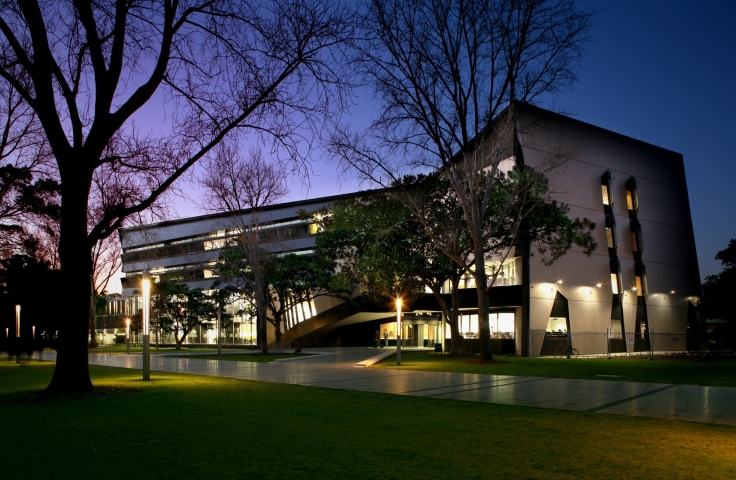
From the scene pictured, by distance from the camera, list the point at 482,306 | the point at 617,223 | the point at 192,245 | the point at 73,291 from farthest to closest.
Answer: the point at 192,245 < the point at 617,223 < the point at 482,306 < the point at 73,291

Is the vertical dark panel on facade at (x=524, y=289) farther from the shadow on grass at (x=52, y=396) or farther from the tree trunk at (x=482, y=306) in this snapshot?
the shadow on grass at (x=52, y=396)

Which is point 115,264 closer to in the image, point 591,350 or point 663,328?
point 591,350

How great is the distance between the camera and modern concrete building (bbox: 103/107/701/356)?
139 feet

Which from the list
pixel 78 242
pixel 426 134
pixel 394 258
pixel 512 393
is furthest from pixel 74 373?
pixel 394 258

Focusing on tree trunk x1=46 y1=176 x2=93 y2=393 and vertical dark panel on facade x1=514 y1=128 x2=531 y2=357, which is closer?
tree trunk x1=46 y1=176 x2=93 y2=393

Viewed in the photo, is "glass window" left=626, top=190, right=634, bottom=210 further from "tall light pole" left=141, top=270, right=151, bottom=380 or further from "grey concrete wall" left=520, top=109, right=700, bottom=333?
"tall light pole" left=141, top=270, right=151, bottom=380

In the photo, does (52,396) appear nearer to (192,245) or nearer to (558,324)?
(558,324)

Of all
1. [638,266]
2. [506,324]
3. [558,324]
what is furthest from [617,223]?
[506,324]

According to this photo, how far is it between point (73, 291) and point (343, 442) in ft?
29.7

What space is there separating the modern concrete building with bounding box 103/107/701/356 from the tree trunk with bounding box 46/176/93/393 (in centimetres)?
2301

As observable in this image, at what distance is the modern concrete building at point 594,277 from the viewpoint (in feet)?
139

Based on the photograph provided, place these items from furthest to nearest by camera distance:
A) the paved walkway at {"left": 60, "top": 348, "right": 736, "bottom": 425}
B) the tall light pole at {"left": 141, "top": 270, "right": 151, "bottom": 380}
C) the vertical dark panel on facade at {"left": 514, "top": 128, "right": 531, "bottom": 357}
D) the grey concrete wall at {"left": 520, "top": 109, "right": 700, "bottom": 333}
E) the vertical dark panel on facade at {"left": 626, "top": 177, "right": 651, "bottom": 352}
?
the vertical dark panel on facade at {"left": 626, "top": 177, "right": 651, "bottom": 352}, the grey concrete wall at {"left": 520, "top": 109, "right": 700, "bottom": 333}, the vertical dark panel on facade at {"left": 514, "top": 128, "right": 531, "bottom": 357}, the tall light pole at {"left": 141, "top": 270, "right": 151, "bottom": 380}, the paved walkway at {"left": 60, "top": 348, "right": 736, "bottom": 425}

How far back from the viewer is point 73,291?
547 inches

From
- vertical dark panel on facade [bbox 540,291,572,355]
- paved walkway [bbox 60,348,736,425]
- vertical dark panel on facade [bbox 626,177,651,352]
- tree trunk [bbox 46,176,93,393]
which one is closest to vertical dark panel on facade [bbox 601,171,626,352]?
vertical dark panel on facade [bbox 626,177,651,352]
